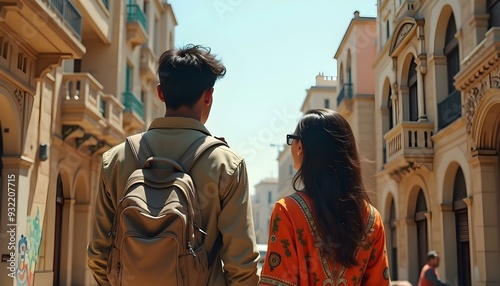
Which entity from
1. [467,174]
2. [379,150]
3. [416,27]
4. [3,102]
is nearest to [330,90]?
[379,150]

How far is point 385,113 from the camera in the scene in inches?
1002

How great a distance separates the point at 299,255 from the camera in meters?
3.28

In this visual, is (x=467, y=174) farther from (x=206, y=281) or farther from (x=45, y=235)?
(x=206, y=281)

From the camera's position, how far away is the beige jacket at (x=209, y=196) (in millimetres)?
2947

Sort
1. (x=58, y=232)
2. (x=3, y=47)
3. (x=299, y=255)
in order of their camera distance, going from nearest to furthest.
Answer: (x=299, y=255)
(x=3, y=47)
(x=58, y=232)

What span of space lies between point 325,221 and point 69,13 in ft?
40.9

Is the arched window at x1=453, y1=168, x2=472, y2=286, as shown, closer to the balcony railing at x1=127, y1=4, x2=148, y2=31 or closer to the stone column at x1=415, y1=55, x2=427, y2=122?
the stone column at x1=415, y1=55, x2=427, y2=122

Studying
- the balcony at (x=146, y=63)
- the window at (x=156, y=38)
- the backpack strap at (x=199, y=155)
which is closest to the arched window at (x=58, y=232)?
the balcony at (x=146, y=63)

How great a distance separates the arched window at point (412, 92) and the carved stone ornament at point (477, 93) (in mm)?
6011

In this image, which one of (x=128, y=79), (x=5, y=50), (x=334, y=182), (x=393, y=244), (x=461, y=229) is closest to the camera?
(x=334, y=182)

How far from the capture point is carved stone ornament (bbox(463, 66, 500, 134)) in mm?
13438

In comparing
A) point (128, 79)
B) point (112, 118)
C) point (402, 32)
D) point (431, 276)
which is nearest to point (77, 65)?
point (128, 79)

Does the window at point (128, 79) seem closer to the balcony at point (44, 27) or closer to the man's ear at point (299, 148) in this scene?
the balcony at point (44, 27)

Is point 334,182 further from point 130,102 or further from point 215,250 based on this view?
point 130,102
